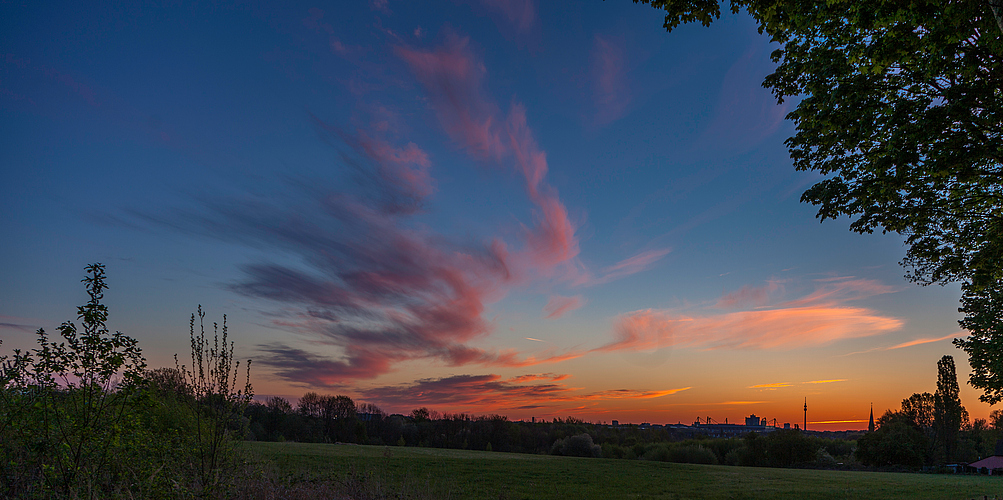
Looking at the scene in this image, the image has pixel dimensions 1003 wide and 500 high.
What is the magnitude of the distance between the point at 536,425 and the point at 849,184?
281ft

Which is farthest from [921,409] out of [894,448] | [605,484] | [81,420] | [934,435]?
[81,420]

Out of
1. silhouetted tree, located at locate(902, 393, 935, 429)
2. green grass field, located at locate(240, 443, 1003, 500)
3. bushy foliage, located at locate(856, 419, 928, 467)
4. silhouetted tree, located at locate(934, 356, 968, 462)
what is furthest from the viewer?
silhouetted tree, located at locate(902, 393, 935, 429)

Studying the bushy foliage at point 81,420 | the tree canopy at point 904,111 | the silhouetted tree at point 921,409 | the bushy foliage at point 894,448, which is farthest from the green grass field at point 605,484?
A: the silhouetted tree at point 921,409

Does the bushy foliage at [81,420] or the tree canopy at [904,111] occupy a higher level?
the tree canopy at [904,111]

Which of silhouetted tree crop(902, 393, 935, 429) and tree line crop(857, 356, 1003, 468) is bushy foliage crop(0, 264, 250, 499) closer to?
tree line crop(857, 356, 1003, 468)

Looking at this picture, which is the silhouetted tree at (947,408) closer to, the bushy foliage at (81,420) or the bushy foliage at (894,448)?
the bushy foliage at (894,448)

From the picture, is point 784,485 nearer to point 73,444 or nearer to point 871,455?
point 73,444

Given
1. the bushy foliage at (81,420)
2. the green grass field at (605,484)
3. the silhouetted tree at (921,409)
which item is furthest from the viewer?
the silhouetted tree at (921,409)

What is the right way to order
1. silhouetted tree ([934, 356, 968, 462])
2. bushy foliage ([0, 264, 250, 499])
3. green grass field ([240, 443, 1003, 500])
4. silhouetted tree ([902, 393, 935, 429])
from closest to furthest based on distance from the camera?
bushy foliage ([0, 264, 250, 499]) < green grass field ([240, 443, 1003, 500]) < silhouetted tree ([934, 356, 968, 462]) < silhouetted tree ([902, 393, 935, 429])

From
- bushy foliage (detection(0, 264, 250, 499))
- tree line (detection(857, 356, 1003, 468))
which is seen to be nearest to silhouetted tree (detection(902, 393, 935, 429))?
tree line (detection(857, 356, 1003, 468))

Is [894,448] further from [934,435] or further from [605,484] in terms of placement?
[605,484]

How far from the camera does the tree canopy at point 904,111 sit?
895 centimetres

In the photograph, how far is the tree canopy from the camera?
895 centimetres

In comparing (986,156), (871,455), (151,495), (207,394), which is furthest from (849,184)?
(871,455)
